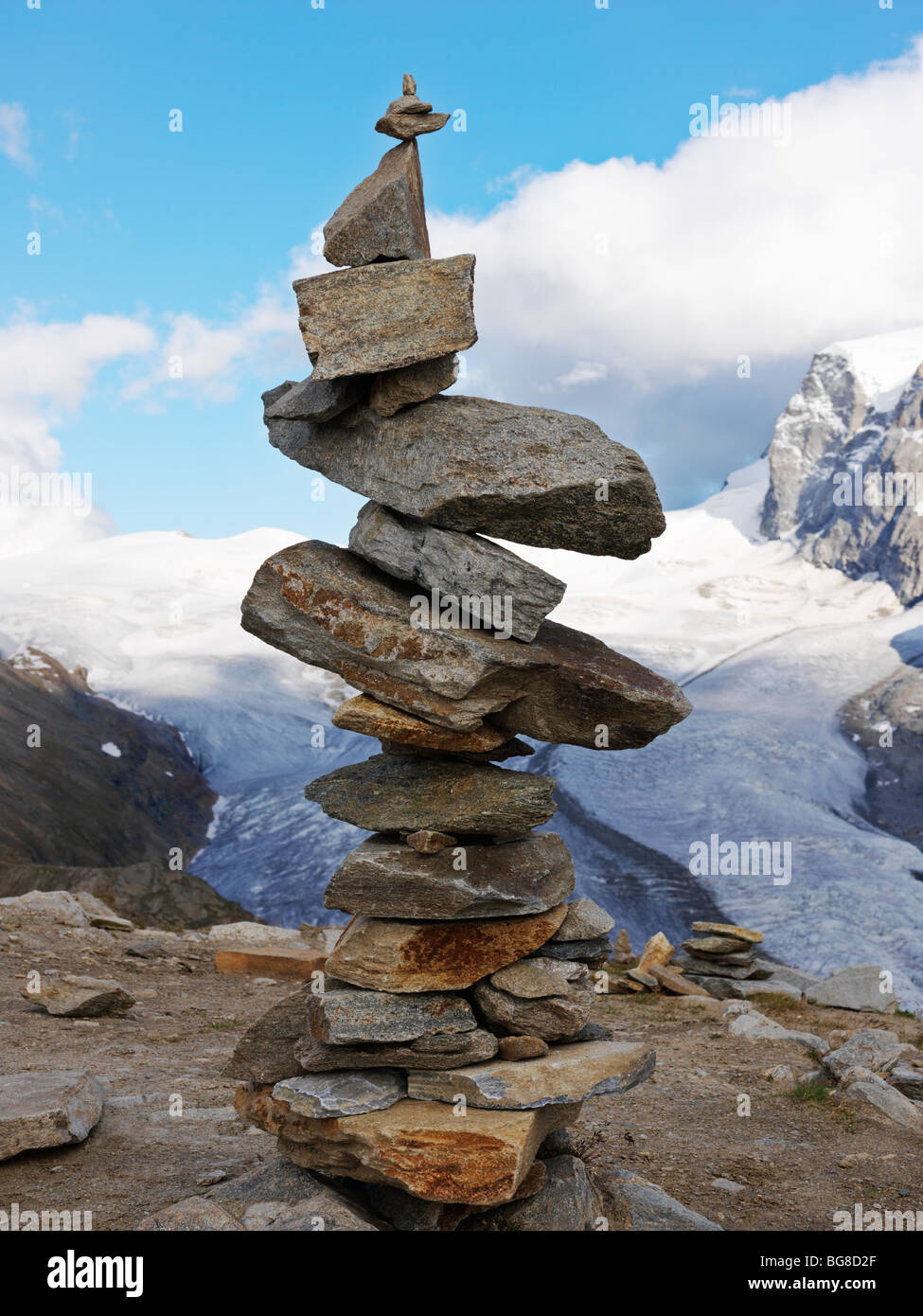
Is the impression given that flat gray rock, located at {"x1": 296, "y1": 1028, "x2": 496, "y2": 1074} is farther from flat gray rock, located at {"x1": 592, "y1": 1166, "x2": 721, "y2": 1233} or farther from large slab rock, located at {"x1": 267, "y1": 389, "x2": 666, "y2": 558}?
large slab rock, located at {"x1": 267, "y1": 389, "x2": 666, "y2": 558}

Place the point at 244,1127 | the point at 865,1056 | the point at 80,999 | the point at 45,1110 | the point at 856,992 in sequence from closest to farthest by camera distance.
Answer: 1. the point at 45,1110
2. the point at 244,1127
3. the point at 80,999
4. the point at 865,1056
5. the point at 856,992

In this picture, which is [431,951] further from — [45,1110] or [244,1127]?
[244,1127]

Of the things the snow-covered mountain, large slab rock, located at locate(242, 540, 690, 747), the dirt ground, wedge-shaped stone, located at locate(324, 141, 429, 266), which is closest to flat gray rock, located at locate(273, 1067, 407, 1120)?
the dirt ground

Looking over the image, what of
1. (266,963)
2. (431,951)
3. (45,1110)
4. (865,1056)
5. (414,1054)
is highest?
(431,951)

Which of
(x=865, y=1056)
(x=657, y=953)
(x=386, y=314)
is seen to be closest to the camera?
(x=386, y=314)

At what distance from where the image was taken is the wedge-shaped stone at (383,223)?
777 cm

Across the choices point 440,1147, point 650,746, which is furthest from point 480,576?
point 650,746

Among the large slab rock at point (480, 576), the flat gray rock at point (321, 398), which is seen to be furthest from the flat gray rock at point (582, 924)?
the flat gray rock at point (321, 398)

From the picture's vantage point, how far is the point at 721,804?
138ft

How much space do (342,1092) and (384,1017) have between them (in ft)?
2.28

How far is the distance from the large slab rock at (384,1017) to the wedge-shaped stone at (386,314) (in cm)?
526

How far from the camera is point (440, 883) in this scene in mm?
7359

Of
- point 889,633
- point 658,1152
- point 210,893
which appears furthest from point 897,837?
point 658,1152
